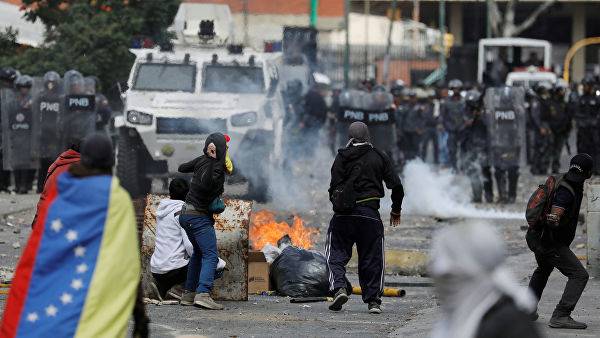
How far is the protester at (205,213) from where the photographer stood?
458 inches

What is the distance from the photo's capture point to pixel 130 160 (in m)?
22.0

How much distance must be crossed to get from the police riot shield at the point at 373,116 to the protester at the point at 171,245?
14276 mm

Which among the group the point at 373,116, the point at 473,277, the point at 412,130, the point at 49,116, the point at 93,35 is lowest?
the point at 412,130

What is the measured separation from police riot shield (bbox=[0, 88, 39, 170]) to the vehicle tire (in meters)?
1.80

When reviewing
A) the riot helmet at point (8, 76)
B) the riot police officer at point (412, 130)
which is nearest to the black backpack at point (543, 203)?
the riot helmet at point (8, 76)

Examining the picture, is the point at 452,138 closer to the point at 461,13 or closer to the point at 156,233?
the point at 156,233

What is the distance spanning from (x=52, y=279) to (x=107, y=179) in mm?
487

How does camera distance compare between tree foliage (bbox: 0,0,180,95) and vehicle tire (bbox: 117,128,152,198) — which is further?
tree foliage (bbox: 0,0,180,95)

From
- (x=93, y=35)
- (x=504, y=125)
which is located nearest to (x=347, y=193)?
(x=504, y=125)

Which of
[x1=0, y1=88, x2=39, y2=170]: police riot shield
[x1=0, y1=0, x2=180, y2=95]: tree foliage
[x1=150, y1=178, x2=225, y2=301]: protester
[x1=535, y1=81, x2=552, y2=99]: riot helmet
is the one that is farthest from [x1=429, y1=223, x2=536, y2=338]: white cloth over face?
[x1=535, y1=81, x2=552, y2=99]: riot helmet

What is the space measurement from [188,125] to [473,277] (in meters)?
16.9

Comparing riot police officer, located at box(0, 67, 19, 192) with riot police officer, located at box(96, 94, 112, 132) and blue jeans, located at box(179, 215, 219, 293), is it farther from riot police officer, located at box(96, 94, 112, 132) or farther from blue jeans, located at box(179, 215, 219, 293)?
blue jeans, located at box(179, 215, 219, 293)

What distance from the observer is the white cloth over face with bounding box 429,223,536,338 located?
4.86 m

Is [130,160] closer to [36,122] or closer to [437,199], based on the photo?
[36,122]
